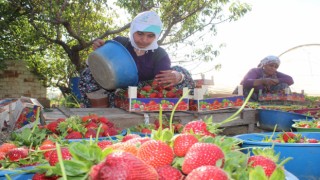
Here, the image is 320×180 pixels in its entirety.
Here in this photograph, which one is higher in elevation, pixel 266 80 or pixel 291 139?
pixel 266 80

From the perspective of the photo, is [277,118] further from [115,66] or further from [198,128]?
[198,128]

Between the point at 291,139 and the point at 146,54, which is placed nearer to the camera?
the point at 291,139

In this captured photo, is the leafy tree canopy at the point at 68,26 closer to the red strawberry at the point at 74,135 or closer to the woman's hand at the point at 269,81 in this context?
the woman's hand at the point at 269,81

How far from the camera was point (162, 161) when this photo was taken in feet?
2.55

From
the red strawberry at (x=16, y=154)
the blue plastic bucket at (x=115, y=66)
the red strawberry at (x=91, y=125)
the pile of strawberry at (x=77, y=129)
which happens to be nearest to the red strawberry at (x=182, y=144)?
the red strawberry at (x=16, y=154)

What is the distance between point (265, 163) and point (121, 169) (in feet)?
1.31

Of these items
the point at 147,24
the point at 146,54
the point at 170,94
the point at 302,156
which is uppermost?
the point at 147,24

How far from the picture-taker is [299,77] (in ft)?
30.2

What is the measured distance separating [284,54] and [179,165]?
30.7 feet

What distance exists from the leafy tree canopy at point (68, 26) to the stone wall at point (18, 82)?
17 cm

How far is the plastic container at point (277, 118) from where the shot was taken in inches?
116

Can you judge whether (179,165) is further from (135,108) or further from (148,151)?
(135,108)

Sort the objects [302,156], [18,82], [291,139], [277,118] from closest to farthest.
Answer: [302,156], [291,139], [277,118], [18,82]

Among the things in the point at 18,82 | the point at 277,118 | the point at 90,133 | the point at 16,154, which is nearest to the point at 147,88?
the point at 277,118
